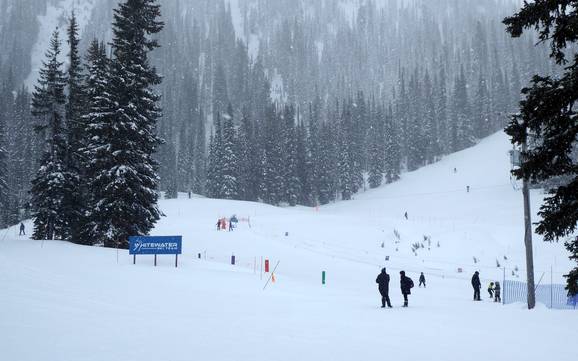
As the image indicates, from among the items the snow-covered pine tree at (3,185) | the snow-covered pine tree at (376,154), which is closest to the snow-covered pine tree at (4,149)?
the snow-covered pine tree at (3,185)

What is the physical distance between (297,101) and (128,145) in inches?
5245

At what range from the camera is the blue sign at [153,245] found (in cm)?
2189

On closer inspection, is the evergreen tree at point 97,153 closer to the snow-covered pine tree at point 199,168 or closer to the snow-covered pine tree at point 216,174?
the snow-covered pine tree at point 216,174

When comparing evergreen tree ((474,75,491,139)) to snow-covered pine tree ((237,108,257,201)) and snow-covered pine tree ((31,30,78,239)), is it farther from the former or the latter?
snow-covered pine tree ((31,30,78,239))

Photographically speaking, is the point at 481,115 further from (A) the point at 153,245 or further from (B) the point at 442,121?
(A) the point at 153,245

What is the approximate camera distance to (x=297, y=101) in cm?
15625

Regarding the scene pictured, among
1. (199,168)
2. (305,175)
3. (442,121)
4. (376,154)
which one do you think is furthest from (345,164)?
(442,121)

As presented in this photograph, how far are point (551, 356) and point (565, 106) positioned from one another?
5.14m

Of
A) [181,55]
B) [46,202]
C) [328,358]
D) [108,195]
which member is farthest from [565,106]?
[181,55]

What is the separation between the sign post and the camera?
862 inches

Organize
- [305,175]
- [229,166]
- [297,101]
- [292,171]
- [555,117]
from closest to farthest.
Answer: [555,117] → [229,166] → [292,171] → [305,175] → [297,101]

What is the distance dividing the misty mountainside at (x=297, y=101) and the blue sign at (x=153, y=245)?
2315 cm

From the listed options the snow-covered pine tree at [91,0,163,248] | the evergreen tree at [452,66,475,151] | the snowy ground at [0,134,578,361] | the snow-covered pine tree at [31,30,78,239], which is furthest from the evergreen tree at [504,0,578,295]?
the evergreen tree at [452,66,475,151]

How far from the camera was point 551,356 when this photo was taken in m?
9.30
